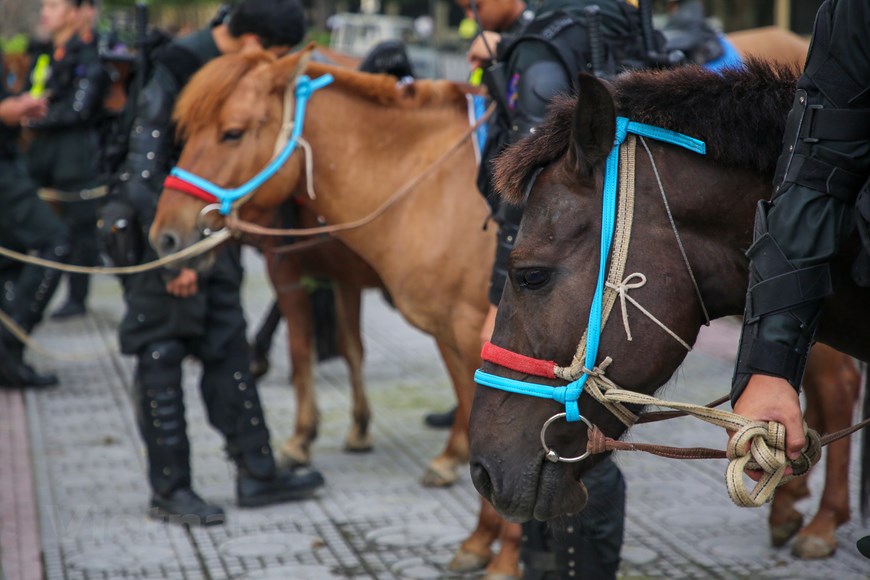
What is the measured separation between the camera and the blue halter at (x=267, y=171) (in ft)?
15.2

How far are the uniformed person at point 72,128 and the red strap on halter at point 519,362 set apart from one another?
6581 millimetres

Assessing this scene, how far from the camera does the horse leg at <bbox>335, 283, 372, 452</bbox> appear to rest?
20.8 feet

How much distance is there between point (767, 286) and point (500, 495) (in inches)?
28.6

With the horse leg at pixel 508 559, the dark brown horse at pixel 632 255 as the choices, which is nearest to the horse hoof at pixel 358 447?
the horse leg at pixel 508 559

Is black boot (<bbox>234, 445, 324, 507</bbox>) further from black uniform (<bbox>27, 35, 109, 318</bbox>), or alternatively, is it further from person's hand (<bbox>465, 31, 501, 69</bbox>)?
black uniform (<bbox>27, 35, 109, 318</bbox>)

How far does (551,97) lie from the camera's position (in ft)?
11.4

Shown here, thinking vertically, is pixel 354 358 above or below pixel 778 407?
below

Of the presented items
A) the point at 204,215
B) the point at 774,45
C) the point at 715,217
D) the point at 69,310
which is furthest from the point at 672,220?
the point at 69,310

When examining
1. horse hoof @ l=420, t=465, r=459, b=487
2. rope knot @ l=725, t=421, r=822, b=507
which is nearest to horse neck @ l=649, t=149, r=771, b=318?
rope knot @ l=725, t=421, r=822, b=507

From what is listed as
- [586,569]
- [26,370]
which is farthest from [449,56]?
[586,569]

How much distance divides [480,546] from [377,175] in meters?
1.70

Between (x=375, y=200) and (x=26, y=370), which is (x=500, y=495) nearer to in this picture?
(x=375, y=200)

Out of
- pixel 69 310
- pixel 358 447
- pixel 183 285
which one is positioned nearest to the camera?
pixel 183 285

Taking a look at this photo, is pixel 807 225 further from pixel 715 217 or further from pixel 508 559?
pixel 508 559
